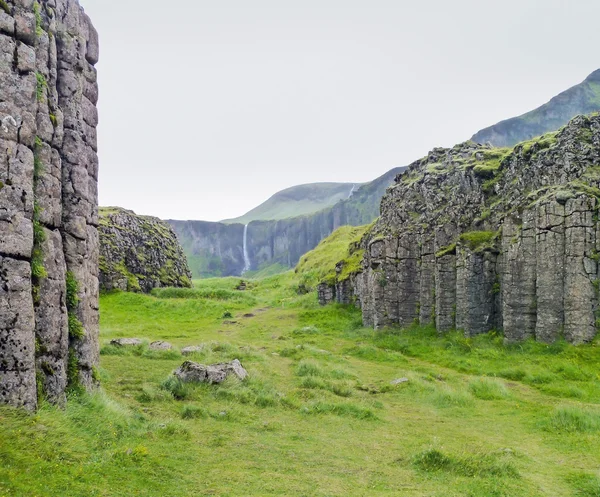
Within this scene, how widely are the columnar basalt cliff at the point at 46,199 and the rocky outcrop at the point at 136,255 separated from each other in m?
52.1

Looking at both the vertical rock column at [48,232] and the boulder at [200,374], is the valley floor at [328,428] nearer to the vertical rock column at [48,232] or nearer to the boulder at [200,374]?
the boulder at [200,374]

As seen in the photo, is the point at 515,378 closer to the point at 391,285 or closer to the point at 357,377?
the point at 357,377

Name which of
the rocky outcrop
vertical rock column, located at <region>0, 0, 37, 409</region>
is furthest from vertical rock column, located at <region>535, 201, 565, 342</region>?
the rocky outcrop

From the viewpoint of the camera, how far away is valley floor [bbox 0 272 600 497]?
1112 cm

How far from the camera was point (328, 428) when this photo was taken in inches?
667

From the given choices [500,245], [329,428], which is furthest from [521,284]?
Answer: [329,428]

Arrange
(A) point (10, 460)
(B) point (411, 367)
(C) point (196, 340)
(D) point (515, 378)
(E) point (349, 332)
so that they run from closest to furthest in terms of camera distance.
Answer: (A) point (10, 460) → (D) point (515, 378) → (B) point (411, 367) → (C) point (196, 340) → (E) point (349, 332)

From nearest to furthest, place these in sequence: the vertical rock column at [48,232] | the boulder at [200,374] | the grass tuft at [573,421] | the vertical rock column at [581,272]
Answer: the vertical rock column at [48,232], the grass tuft at [573,421], the boulder at [200,374], the vertical rock column at [581,272]

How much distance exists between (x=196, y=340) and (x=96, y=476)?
29231 millimetres

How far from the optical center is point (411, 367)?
29531 millimetres

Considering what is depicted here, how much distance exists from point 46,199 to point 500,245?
28.8 m

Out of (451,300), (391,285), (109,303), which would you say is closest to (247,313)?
(109,303)

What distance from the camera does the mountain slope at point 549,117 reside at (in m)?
172

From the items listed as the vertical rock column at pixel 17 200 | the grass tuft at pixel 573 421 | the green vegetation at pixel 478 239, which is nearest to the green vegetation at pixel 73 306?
the vertical rock column at pixel 17 200
